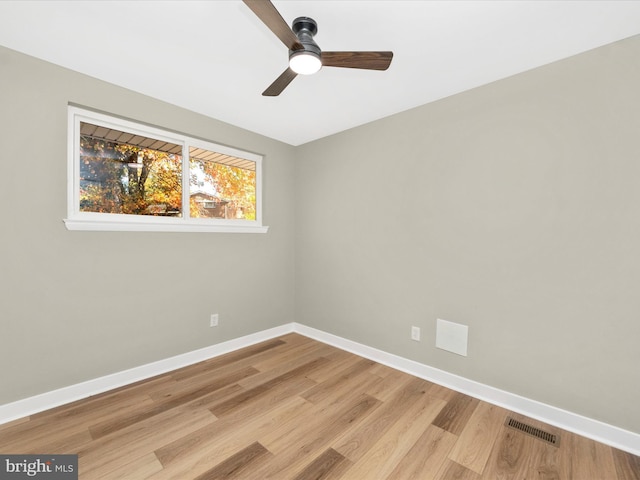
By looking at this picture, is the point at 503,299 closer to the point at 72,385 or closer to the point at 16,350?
the point at 72,385

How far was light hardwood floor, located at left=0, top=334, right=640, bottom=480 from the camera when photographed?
61.6 inches

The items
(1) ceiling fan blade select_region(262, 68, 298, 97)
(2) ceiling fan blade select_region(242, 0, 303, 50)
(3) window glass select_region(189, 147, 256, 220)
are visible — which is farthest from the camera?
(3) window glass select_region(189, 147, 256, 220)

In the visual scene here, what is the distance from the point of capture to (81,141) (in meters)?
2.25

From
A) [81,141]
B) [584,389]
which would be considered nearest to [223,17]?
[81,141]

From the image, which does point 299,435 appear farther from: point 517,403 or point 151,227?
point 151,227

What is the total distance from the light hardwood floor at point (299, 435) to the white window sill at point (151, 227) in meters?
1.34

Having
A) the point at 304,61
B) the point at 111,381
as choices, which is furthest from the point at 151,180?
the point at 304,61

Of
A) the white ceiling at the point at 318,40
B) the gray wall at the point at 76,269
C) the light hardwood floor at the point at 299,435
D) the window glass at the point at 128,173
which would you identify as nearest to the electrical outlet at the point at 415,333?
the light hardwood floor at the point at 299,435

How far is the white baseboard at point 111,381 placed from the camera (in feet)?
6.39

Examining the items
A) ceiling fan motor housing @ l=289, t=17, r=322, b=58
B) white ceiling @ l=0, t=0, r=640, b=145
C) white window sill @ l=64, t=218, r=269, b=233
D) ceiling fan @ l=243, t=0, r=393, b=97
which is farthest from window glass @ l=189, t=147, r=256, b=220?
ceiling fan motor housing @ l=289, t=17, r=322, b=58

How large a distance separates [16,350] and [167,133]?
203cm

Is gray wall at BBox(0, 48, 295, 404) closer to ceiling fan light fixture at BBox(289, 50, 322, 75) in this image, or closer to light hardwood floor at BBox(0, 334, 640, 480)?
light hardwood floor at BBox(0, 334, 640, 480)

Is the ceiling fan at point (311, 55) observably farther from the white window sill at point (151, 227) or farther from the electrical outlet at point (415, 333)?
the electrical outlet at point (415, 333)

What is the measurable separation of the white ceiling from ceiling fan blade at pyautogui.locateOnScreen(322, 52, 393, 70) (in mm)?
236
